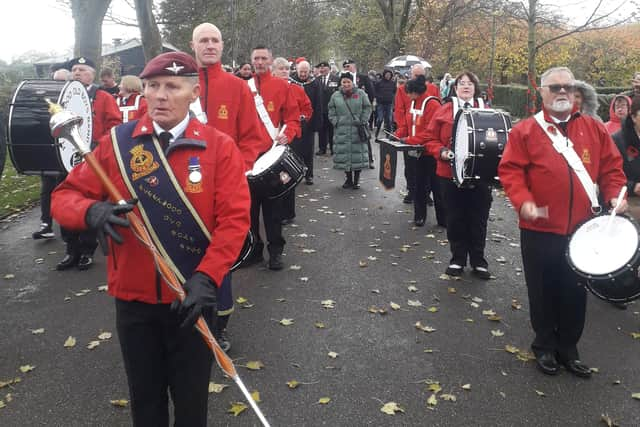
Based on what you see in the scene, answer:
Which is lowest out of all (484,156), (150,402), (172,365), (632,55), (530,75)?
(150,402)

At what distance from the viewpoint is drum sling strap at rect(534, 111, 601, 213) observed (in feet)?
13.4

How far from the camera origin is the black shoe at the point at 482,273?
639 centimetres

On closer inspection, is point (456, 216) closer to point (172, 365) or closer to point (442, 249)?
point (442, 249)

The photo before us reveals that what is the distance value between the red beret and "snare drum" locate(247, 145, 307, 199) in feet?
9.46

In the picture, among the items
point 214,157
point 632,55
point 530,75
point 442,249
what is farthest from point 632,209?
point 632,55

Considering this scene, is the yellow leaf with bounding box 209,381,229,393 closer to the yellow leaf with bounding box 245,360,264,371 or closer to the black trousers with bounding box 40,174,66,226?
the yellow leaf with bounding box 245,360,264,371

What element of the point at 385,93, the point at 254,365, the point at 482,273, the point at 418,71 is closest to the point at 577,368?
the point at 482,273

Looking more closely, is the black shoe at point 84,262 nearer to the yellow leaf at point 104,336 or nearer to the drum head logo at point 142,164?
the yellow leaf at point 104,336

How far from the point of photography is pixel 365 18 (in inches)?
1631

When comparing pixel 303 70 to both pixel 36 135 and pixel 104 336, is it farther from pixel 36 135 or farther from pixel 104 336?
pixel 104 336

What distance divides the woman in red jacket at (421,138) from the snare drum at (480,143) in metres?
1.92

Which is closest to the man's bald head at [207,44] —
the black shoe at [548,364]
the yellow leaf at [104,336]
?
the yellow leaf at [104,336]

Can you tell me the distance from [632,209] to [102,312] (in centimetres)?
527

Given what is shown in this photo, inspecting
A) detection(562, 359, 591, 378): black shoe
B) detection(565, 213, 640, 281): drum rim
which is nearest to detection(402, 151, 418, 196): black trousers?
detection(562, 359, 591, 378): black shoe
